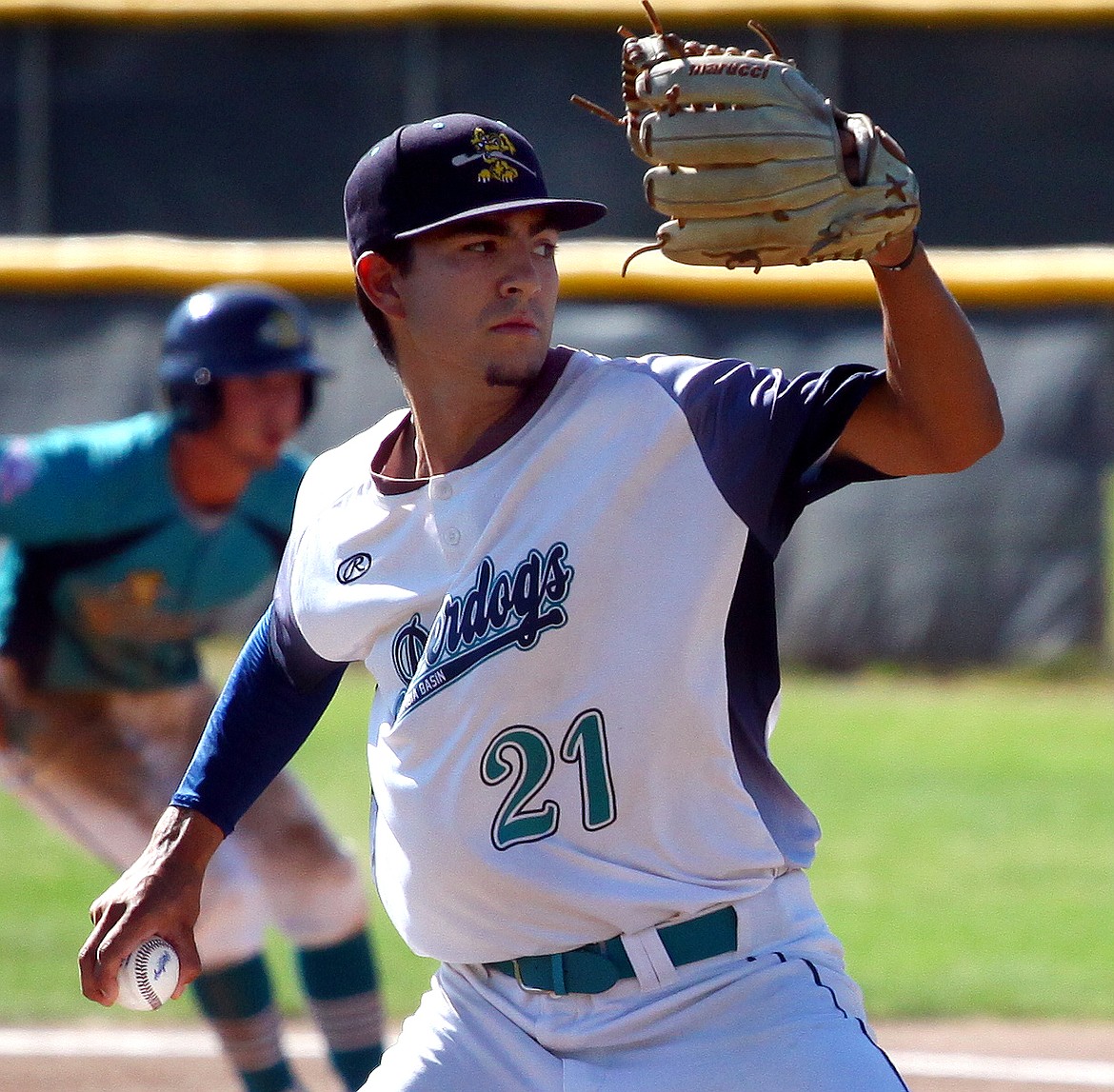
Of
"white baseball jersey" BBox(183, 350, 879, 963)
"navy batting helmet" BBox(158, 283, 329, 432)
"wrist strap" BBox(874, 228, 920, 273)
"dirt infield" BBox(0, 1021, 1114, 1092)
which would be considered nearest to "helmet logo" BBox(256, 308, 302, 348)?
"navy batting helmet" BBox(158, 283, 329, 432)

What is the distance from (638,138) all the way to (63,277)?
27.9 ft

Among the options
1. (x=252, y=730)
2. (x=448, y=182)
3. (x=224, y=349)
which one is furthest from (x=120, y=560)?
(x=448, y=182)

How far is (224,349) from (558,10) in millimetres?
7891

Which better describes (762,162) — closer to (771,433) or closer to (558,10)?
(771,433)

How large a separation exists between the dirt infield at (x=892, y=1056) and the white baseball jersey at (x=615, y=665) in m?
2.49

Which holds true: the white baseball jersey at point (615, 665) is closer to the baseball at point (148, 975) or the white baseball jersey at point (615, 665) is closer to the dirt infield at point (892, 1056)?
the baseball at point (148, 975)

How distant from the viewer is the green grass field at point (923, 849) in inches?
216

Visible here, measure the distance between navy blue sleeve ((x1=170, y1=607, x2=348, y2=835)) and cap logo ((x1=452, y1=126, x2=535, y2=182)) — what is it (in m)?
0.77

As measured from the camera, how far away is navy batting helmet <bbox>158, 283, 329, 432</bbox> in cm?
466

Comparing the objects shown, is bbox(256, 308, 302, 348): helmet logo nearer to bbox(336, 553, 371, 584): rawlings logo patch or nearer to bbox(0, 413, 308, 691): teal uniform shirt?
bbox(0, 413, 308, 691): teal uniform shirt

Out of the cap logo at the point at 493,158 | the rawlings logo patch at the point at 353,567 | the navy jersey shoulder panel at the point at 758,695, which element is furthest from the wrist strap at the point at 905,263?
the rawlings logo patch at the point at 353,567

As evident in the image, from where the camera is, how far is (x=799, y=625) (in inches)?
380

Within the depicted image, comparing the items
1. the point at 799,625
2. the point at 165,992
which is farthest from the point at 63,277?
the point at 165,992

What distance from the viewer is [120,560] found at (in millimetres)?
4621
